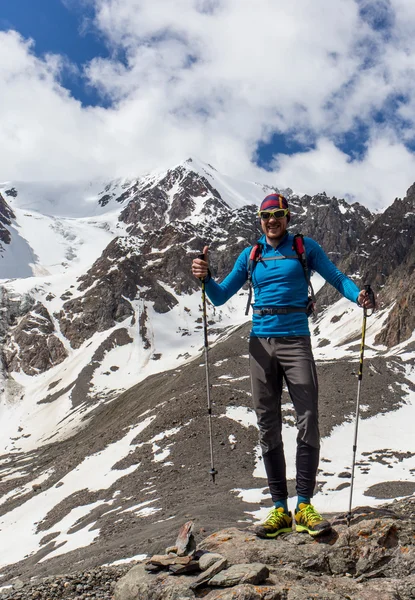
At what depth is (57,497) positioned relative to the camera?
40.2 metres

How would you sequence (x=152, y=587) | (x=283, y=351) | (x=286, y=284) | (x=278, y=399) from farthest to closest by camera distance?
1. (x=278, y=399)
2. (x=286, y=284)
3. (x=283, y=351)
4. (x=152, y=587)

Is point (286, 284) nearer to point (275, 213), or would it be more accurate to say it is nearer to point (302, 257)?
point (302, 257)

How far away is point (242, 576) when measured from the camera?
6.25 meters

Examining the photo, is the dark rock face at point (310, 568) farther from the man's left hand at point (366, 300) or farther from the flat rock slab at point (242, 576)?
the man's left hand at point (366, 300)

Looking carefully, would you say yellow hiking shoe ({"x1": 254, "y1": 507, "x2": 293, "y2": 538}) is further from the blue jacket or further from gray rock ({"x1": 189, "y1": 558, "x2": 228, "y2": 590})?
the blue jacket

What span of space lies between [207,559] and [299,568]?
1362 mm

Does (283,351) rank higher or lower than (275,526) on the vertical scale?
higher

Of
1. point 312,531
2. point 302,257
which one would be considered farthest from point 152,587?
point 302,257

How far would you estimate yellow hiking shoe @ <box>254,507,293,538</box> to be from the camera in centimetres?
792

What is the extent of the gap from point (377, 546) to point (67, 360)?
16253 cm

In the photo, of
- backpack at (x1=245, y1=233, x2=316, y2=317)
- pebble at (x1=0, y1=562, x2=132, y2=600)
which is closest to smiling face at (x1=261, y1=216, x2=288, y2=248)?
backpack at (x1=245, y1=233, x2=316, y2=317)

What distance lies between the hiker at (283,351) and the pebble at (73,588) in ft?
10.8

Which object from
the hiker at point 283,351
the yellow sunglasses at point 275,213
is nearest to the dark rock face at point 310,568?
the hiker at point 283,351

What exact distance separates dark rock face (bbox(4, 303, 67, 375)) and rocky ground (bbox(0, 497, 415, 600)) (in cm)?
16302
